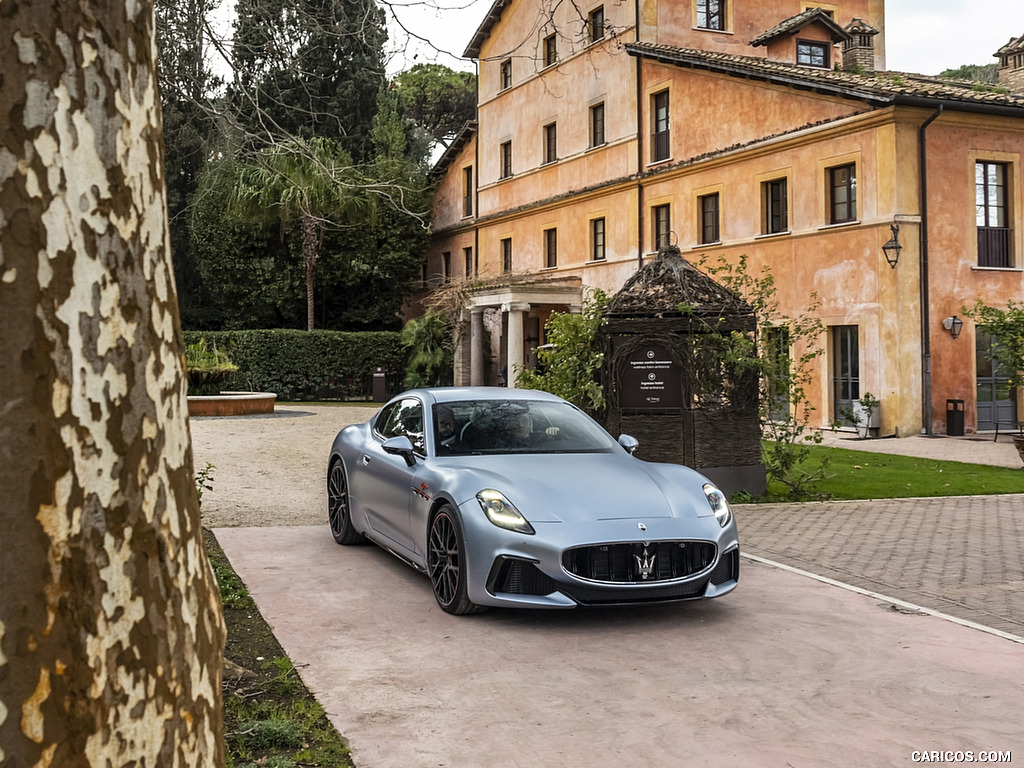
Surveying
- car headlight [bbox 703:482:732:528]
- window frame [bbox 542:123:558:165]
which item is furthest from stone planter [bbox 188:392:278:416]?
car headlight [bbox 703:482:732:528]

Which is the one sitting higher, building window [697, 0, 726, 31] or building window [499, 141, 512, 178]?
building window [697, 0, 726, 31]

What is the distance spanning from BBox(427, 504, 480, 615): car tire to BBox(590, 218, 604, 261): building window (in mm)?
26435

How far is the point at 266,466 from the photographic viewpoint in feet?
49.4

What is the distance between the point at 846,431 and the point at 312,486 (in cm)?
1383

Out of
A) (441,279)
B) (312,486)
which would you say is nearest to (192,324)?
(441,279)

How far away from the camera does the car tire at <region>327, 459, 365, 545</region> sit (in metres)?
8.66

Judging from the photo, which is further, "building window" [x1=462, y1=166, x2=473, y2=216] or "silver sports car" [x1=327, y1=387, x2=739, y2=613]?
"building window" [x1=462, y1=166, x2=473, y2=216]

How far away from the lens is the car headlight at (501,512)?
6062 millimetres

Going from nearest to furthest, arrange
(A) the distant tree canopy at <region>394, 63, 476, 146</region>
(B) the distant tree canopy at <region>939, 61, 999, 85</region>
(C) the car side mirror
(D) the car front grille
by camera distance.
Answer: (D) the car front grille
(C) the car side mirror
(B) the distant tree canopy at <region>939, 61, 999, 85</region>
(A) the distant tree canopy at <region>394, 63, 476, 146</region>

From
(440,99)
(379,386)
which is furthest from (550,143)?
(440,99)

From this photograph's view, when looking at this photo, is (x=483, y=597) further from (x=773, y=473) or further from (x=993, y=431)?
(x=993, y=431)

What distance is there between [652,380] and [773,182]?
15.7 m

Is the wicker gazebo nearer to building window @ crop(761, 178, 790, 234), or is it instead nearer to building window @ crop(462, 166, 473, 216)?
building window @ crop(761, 178, 790, 234)

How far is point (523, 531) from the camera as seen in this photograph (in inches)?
237
